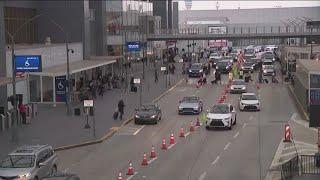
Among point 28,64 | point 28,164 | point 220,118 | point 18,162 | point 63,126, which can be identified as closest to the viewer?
point 28,164

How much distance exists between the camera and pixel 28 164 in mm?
23625

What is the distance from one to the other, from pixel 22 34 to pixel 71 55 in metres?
7.71

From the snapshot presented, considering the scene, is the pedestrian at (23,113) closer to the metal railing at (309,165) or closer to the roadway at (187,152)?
the roadway at (187,152)

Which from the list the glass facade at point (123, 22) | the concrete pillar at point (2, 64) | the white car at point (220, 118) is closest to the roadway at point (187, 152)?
the white car at point (220, 118)

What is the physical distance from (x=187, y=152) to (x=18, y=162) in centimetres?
1017

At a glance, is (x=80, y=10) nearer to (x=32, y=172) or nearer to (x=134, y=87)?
(x=134, y=87)

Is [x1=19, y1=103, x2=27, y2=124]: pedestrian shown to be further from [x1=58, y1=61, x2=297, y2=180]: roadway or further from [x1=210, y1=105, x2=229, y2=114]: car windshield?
[x1=210, y1=105, x2=229, y2=114]: car windshield

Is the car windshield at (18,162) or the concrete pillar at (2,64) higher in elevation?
the concrete pillar at (2,64)

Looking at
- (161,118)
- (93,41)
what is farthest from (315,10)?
(161,118)

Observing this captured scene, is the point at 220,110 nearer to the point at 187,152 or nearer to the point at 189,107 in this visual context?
the point at 189,107

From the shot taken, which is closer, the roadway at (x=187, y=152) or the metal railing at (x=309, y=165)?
the metal railing at (x=309, y=165)

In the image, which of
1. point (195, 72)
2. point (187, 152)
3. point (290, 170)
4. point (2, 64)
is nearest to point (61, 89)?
point (2, 64)

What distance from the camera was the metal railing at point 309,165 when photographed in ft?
84.9

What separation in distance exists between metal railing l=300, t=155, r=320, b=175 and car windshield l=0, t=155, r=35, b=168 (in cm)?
997
